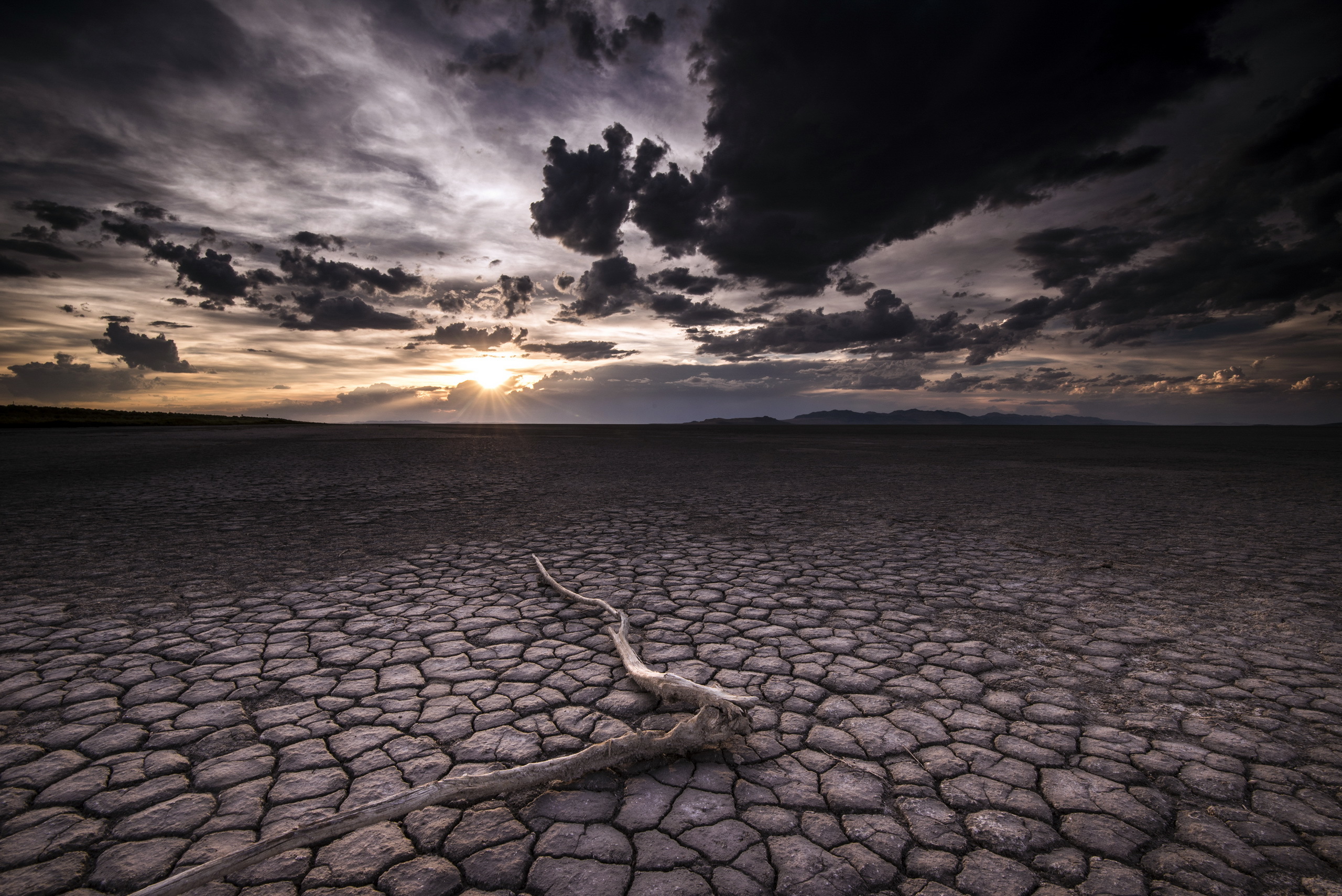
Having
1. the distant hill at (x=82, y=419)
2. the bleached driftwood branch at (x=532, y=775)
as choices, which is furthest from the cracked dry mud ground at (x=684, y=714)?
the distant hill at (x=82, y=419)

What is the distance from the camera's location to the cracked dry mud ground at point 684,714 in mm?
1922

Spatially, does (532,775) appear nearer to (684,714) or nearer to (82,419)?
(684,714)

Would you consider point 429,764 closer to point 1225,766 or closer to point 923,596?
point 1225,766

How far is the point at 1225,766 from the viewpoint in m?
2.41

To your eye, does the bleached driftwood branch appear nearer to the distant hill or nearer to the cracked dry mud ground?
the cracked dry mud ground

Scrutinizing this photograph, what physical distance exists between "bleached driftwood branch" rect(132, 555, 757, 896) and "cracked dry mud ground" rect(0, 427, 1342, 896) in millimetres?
56

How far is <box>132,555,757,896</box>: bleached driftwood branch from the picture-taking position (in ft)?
5.85

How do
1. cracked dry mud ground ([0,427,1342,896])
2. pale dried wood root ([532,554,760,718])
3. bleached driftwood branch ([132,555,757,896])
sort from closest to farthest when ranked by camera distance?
1. bleached driftwood branch ([132,555,757,896])
2. cracked dry mud ground ([0,427,1342,896])
3. pale dried wood root ([532,554,760,718])

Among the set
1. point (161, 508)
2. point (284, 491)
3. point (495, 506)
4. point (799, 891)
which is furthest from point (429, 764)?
point (284, 491)

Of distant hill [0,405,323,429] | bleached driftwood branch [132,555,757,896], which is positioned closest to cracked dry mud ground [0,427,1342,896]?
bleached driftwood branch [132,555,757,896]

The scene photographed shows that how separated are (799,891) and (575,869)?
0.73 meters

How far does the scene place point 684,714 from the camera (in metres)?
2.81

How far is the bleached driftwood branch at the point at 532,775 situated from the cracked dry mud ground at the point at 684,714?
Result: 0.06m

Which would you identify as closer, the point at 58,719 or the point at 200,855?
the point at 200,855
